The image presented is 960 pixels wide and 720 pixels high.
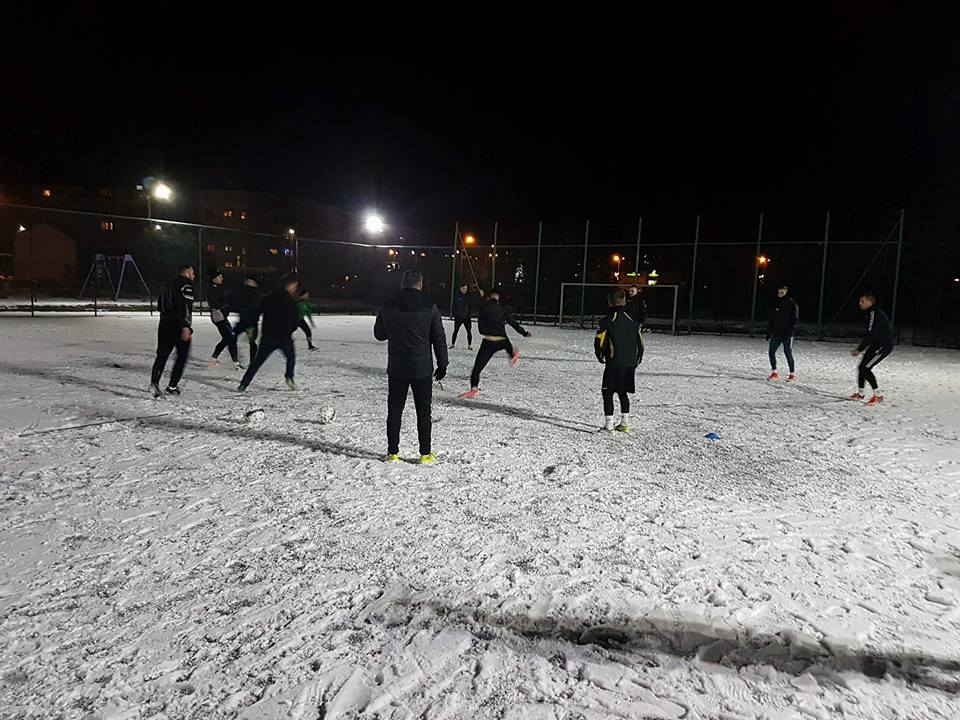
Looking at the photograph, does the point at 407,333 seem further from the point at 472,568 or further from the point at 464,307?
the point at 464,307

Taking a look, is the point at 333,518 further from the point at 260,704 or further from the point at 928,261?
the point at 928,261

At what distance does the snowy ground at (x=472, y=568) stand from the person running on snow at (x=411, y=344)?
0.58 metres

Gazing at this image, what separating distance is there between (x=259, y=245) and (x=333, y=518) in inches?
3250

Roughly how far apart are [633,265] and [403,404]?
3761 cm

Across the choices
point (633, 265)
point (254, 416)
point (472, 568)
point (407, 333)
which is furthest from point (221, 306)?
point (633, 265)

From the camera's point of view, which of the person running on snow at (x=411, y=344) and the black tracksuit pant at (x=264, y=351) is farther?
the black tracksuit pant at (x=264, y=351)

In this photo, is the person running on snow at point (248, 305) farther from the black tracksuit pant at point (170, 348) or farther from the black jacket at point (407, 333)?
the black jacket at point (407, 333)

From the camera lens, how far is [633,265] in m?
41.2

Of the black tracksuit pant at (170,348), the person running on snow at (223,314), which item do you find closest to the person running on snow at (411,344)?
the black tracksuit pant at (170,348)

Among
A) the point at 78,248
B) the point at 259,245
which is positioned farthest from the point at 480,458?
the point at 259,245

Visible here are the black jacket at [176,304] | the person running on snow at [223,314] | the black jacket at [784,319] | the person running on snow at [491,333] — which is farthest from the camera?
the black jacket at [784,319]

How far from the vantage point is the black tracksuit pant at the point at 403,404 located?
19.7ft

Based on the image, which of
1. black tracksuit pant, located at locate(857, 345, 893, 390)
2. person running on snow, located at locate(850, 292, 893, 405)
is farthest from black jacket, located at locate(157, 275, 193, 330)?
black tracksuit pant, located at locate(857, 345, 893, 390)

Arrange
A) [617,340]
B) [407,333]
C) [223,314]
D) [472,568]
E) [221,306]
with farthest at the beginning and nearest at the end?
1. [221,306]
2. [223,314]
3. [617,340]
4. [407,333]
5. [472,568]
